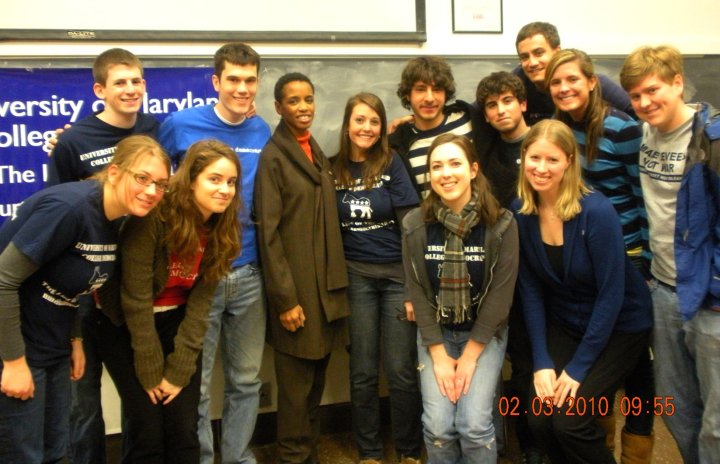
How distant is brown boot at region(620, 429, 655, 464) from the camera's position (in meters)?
2.17

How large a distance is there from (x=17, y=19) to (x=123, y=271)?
4.07 feet

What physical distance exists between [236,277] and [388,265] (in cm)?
59

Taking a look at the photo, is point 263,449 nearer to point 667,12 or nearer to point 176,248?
point 176,248

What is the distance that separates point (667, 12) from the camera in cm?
300

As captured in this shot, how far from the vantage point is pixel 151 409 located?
5.89 feet

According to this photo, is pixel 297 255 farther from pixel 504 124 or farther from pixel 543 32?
pixel 543 32

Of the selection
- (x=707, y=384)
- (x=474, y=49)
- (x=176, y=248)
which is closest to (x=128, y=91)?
(x=176, y=248)

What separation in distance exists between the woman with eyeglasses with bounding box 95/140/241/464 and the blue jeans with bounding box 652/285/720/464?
4.82 feet

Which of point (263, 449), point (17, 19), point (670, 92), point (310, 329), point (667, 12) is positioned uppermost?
point (667, 12)

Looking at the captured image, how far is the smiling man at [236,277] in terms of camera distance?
2102 millimetres

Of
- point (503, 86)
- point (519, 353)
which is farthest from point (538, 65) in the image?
point (519, 353)

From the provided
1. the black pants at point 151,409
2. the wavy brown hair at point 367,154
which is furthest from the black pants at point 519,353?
the black pants at point 151,409

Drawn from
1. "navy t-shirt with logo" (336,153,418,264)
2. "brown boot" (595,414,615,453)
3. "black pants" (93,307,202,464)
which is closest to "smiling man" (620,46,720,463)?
"brown boot" (595,414,615,453)
